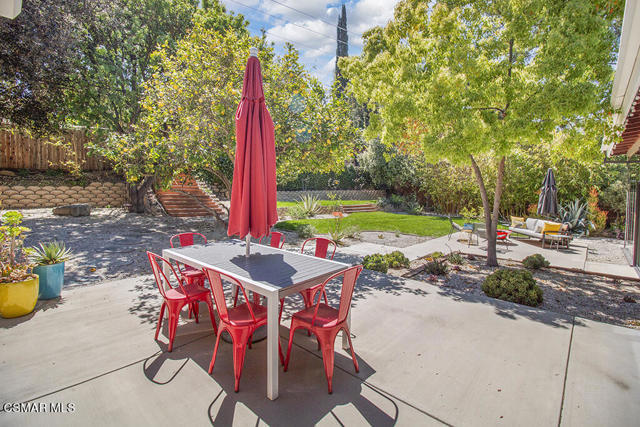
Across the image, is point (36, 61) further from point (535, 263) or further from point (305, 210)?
point (535, 263)

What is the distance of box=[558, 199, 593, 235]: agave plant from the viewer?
10.9 meters

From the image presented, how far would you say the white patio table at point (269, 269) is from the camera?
2303 millimetres

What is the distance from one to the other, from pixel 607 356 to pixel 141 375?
4.13 meters

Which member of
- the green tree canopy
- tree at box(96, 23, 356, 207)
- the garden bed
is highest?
the green tree canopy

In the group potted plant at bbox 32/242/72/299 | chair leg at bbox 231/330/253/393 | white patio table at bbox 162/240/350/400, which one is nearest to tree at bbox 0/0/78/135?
potted plant at bbox 32/242/72/299

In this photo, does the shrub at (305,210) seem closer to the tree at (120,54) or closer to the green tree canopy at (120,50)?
the tree at (120,54)

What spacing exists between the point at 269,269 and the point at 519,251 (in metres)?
7.85

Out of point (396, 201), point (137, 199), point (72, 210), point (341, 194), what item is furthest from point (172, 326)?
point (341, 194)

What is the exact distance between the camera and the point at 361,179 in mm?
22406

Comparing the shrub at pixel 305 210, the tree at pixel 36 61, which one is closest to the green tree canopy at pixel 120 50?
the tree at pixel 36 61

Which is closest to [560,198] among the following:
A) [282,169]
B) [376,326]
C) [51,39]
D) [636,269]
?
[636,269]

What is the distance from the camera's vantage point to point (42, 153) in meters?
13.0

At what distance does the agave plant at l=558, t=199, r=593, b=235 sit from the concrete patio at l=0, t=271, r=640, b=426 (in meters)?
9.31

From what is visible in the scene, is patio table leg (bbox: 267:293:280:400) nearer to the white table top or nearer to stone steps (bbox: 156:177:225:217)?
the white table top
